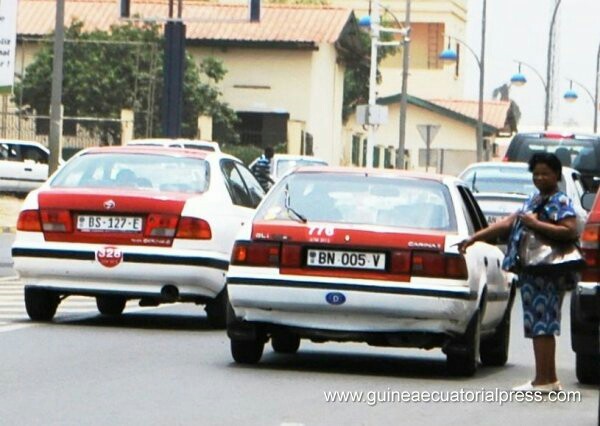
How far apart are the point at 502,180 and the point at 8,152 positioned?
27.0m

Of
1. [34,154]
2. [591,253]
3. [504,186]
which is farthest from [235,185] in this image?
[34,154]

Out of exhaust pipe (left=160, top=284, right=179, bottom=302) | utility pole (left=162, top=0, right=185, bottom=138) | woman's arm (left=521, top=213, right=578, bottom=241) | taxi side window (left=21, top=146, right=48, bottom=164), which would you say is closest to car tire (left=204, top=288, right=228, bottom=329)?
exhaust pipe (left=160, top=284, right=179, bottom=302)

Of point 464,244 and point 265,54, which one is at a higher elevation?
point 265,54

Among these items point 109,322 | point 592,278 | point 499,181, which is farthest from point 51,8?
point 592,278

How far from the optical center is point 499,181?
89.9ft

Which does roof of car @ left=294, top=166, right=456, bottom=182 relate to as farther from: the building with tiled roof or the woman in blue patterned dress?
the building with tiled roof

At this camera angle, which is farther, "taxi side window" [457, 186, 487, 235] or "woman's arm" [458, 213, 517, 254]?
"taxi side window" [457, 186, 487, 235]

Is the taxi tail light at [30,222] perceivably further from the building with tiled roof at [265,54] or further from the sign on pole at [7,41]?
the building with tiled roof at [265,54]

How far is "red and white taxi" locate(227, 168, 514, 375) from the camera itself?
1301 cm

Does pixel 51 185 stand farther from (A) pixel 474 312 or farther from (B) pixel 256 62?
(B) pixel 256 62

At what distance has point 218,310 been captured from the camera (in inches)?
663

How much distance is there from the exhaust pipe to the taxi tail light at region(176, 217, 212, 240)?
1.42ft

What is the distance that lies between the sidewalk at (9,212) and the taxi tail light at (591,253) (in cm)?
2747

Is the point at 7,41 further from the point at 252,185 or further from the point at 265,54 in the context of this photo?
the point at 265,54
